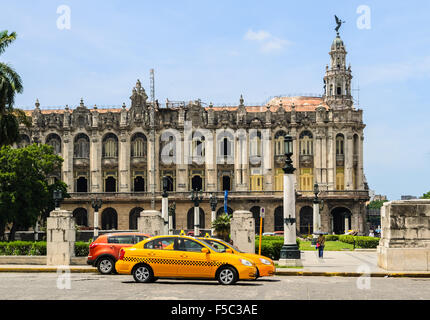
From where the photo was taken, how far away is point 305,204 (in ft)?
242

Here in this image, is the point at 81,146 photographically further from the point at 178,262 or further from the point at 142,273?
the point at 178,262

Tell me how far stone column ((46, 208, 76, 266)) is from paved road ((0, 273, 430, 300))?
447 centimetres

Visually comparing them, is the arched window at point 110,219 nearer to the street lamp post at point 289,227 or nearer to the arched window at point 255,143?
the arched window at point 255,143

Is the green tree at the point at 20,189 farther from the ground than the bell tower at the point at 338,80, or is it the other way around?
the bell tower at the point at 338,80

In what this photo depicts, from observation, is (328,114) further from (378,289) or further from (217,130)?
(378,289)

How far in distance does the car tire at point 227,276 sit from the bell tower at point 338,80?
59612 millimetres

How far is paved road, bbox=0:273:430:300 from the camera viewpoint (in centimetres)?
1698

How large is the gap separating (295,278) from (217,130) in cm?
5339

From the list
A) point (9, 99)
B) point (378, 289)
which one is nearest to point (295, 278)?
point (378, 289)

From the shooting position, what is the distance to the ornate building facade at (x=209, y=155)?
73.8 meters

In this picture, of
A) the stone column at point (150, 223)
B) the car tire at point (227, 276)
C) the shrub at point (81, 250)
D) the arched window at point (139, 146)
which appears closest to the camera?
the car tire at point (227, 276)

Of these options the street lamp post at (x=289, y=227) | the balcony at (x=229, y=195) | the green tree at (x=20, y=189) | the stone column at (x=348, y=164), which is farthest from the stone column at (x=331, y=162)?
the street lamp post at (x=289, y=227)

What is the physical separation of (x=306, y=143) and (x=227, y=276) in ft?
182

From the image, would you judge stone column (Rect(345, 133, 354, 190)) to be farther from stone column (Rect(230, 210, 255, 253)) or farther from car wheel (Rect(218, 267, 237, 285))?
car wheel (Rect(218, 267, 237, 285))
